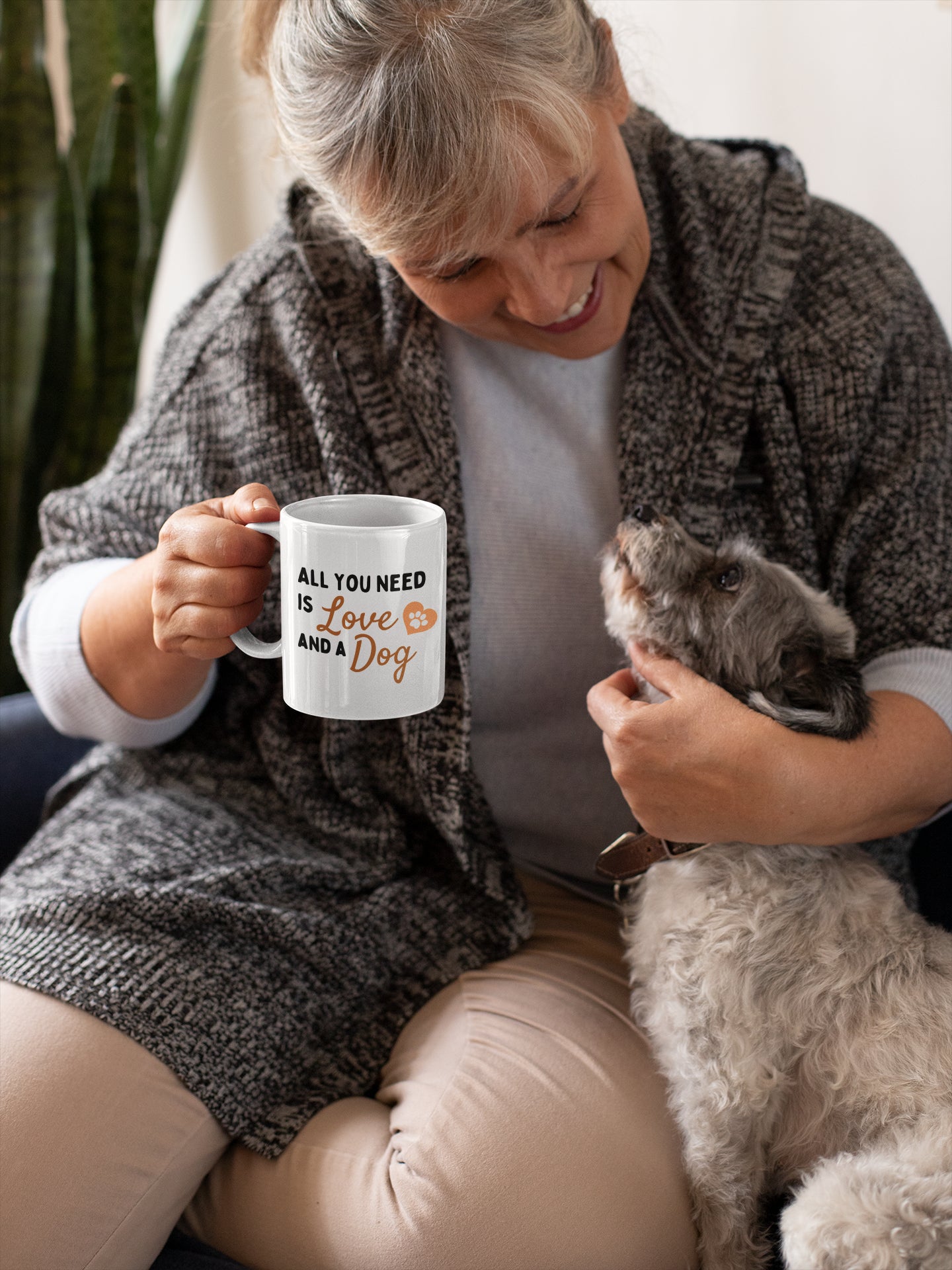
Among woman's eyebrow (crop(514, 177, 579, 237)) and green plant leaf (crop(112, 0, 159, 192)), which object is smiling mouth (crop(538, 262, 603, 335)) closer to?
woman's eyebrow (crop(514, 177, 579, 237))

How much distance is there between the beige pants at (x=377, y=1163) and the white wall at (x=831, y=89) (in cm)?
105

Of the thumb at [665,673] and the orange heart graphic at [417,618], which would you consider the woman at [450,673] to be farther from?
the orange heart graphic at [417,618]

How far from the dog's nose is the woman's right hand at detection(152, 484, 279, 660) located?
17.1 inches

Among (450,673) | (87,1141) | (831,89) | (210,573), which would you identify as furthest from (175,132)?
(87,1141)

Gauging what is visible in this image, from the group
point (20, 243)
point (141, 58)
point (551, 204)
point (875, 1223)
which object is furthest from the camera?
point (141, 58)

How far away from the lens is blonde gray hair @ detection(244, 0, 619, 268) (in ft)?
2.99

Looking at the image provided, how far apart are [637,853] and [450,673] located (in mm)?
286

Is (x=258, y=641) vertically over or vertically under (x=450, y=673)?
over

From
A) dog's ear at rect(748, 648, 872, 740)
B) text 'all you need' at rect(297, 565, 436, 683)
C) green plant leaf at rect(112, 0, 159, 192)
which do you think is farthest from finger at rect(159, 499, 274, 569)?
green plant leaf at rect(112, 0, 159, 192)

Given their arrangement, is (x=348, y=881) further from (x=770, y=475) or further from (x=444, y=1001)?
(x=770, y=475)

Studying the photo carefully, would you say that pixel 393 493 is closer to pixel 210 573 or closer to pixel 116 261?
pixel 210 573

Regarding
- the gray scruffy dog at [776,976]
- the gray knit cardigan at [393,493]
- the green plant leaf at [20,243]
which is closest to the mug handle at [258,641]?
the gray knit cardigan at [393,493]

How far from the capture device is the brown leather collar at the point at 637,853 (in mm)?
1119

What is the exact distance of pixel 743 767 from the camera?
3.33 ft
